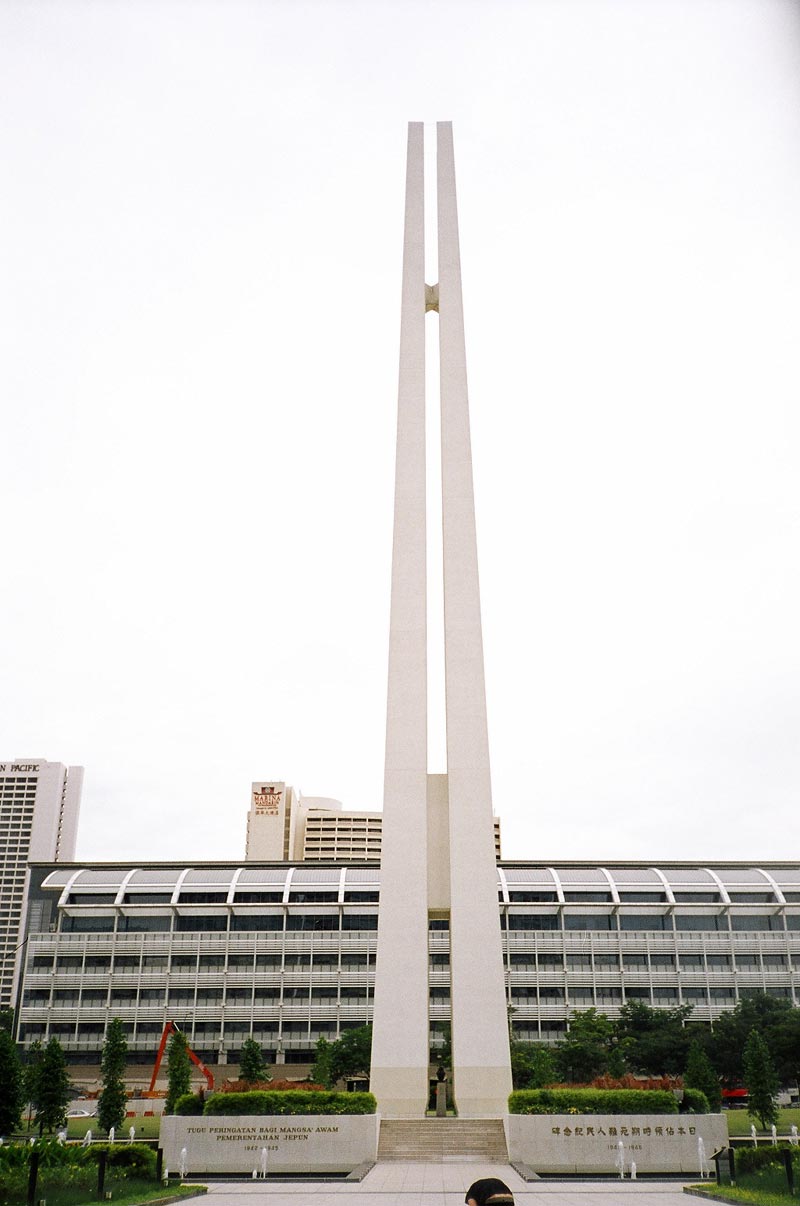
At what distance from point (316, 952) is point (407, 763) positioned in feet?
98.5

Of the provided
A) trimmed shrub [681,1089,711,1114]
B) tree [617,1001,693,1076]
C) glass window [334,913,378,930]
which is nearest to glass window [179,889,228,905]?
glass window [334,913,378,930]

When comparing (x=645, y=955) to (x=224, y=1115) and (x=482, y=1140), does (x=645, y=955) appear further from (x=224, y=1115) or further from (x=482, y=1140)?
(x=224, y=1115)

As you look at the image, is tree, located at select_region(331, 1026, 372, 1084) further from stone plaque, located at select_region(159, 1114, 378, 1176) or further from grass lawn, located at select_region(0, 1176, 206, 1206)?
grass lawn, located at select_region(0, 1176, 206, 1206)

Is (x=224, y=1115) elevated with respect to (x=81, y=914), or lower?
lower

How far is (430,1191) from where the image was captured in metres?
16.6

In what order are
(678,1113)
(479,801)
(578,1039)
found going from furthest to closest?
(578,1039), (479,801), (678,1113)

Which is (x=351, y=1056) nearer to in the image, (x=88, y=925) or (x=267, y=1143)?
(x=88, y=925)

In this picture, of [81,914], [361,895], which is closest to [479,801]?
[361,895]

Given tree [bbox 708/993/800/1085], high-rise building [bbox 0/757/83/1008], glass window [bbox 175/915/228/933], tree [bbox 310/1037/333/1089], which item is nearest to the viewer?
tree [bbox 708/993/800/1085]

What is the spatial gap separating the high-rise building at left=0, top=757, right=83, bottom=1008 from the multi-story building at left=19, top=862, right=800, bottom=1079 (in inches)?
2503

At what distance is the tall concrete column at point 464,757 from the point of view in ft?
87.4

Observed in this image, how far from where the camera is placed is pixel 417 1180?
18312 millimetres

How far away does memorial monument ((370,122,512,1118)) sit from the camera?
87.4 ft

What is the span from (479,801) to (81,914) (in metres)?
35.8
